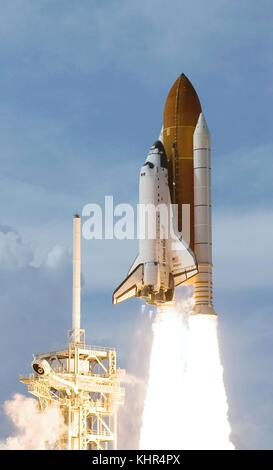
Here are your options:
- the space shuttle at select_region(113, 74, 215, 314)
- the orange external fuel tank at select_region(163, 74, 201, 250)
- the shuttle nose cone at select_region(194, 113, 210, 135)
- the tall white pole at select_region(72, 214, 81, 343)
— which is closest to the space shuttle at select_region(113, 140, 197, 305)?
the space shuttle at select_region(113, 74, 215, 314)

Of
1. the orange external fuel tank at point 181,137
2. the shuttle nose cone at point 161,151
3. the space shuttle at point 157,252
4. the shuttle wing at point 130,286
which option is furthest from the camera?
the orange external fuel tank at point 181,137

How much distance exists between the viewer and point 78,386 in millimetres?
127625

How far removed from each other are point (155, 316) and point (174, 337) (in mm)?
1827

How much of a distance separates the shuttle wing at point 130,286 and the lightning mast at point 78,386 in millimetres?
14526

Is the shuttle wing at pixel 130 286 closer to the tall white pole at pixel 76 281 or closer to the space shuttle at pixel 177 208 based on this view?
the space shuttle at pixel 177 208

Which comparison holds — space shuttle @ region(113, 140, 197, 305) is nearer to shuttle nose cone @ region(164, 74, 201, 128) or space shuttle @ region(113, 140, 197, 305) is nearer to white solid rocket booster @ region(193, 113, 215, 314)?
white solid rocket booster @ region(193, 113, 215, 314)

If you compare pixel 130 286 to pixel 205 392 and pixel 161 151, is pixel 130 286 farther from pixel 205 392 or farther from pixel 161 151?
pixel 161 151

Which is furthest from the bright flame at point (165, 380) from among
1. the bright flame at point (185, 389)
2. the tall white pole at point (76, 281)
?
the tall white pole at point (76, 281)

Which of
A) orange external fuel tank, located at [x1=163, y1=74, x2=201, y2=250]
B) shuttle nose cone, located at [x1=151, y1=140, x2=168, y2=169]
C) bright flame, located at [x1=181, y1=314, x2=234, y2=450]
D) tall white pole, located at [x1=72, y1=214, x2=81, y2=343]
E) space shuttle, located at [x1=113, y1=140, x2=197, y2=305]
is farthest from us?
tall white pole, located at [x1=72, y1=214, x2=81, y2=343]

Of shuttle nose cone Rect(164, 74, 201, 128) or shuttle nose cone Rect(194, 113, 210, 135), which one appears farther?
shuttle nose cone Rect(164, 74, 201, 128)

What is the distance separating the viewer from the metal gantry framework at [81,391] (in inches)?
5000

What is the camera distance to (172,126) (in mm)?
113500

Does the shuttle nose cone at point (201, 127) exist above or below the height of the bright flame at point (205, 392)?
above

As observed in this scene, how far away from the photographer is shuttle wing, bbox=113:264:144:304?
109250mm
